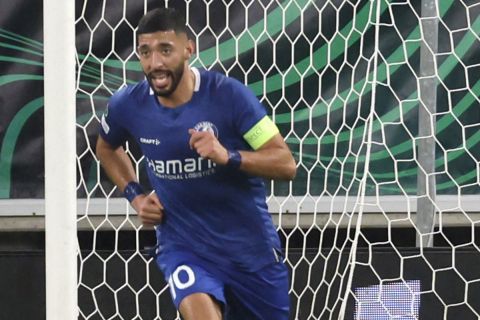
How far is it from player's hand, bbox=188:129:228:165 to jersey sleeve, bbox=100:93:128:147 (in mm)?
512

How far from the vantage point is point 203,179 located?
368 cm

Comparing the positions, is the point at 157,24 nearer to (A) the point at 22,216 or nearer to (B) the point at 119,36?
(B) the point at 119,36

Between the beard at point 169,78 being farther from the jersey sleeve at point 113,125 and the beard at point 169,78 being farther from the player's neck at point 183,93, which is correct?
the jersey sleeve at point 113,125

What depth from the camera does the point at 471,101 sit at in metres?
4.75

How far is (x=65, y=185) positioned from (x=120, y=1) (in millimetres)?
1904

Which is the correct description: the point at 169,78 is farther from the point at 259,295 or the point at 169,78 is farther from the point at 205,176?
the point at 259,295

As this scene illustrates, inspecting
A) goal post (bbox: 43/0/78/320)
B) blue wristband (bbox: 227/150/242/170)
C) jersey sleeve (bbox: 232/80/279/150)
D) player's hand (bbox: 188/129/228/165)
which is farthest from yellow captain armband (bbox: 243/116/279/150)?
goal post (bbox: 43/0/78/320)

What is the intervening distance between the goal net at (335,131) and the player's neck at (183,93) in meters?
1.04

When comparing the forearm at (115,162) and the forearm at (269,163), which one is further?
the forearm at (115,162)

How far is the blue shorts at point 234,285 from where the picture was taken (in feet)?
11.9

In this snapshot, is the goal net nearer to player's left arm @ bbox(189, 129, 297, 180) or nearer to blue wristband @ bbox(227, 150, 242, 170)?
player's left arm @ bbox(189, 129, 297, 180)

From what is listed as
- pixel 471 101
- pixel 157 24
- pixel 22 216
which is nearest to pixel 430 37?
pixel 471 101

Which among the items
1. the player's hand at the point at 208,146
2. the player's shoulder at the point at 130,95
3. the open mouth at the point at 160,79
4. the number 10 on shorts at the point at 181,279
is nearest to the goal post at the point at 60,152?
the player's hand at the point at 208,146

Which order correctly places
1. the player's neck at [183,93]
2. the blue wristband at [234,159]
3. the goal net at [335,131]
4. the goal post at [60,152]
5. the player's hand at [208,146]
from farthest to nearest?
the goal net at [335,131] → the player's neck at [183,93] → the blue wristband at [234,159] → the player's hand at [208,146] → the goal post at [60,152]
